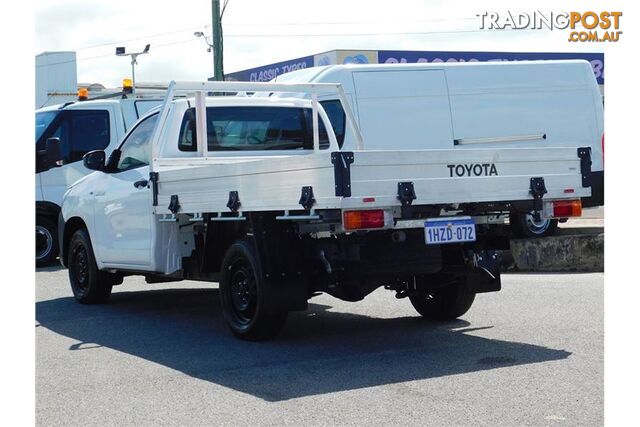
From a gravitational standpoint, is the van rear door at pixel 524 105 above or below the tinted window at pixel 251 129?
above

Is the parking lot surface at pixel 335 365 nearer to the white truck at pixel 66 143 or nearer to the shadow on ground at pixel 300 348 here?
the shadow on ground at pixel 300 348

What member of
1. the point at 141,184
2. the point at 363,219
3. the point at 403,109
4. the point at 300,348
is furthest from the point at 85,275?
the point at 403,109

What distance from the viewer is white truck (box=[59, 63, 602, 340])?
7.34 meters

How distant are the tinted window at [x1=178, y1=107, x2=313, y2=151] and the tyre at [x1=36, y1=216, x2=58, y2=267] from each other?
6.70m

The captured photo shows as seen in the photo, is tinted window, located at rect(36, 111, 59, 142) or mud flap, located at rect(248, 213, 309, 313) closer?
mud flap, located at rect(248, 213, 309, 313)

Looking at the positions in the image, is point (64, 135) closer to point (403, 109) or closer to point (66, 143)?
point (66, 143)

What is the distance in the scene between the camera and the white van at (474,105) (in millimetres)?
15031

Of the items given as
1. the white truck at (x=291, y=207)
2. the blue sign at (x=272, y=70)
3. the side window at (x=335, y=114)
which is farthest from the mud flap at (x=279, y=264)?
the blue sign at (x=272, y=70)

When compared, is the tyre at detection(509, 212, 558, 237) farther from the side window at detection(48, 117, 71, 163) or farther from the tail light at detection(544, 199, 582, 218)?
the side window at detection(48, 117, 71, 163)

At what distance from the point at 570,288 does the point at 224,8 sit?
52.9 feet

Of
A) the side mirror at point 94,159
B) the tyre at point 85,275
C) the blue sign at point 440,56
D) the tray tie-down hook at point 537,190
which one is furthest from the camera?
the blue sign at point 440,56

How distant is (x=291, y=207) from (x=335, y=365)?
1176mm

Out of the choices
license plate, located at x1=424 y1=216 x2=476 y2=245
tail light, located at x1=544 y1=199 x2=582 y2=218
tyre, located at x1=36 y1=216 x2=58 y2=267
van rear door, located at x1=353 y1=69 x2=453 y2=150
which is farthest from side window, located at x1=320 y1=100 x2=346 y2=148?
license plate, located at x1=424 y1=216 x2=476 y2=245

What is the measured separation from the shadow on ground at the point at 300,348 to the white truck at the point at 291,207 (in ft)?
1.19
